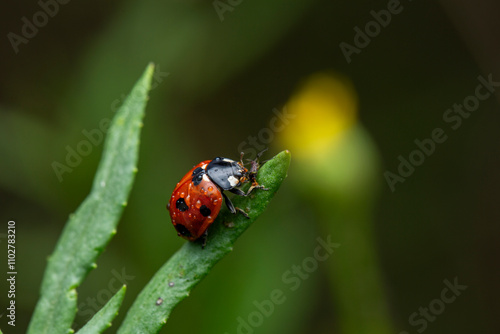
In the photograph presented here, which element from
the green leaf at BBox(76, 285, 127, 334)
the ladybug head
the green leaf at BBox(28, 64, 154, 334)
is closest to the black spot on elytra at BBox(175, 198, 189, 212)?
the ladybug head

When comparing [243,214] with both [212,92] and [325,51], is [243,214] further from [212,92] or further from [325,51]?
[325,51]

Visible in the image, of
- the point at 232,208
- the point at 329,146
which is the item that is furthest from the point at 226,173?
the point at 329,146

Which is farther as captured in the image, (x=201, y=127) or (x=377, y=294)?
(x=201, y=127)

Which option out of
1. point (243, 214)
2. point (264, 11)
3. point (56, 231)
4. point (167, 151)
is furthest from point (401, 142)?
point (243, 214)

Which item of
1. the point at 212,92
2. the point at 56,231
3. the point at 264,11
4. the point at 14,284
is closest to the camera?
the point at 14,284

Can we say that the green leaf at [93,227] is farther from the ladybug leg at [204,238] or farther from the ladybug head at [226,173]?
the ladybug head at [226,173]

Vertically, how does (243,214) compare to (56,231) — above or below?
below

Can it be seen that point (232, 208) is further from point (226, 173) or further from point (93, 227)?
point (93, 227)

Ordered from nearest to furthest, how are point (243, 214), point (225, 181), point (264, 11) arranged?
point (243, 214), point (225, 181), point (264, 11)
